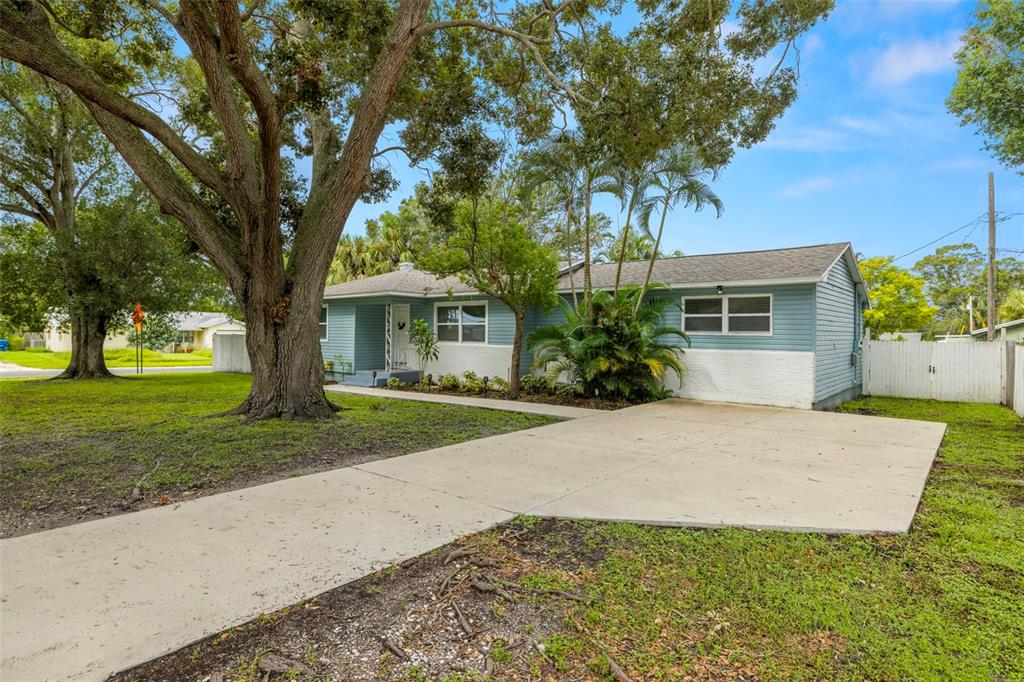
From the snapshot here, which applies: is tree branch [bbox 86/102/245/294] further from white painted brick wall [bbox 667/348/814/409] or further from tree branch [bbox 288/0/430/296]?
white painted brick wall [bbox 667/348/814/409]

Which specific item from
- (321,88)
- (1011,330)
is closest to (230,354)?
(321,88)

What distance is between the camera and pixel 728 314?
36.7 feet

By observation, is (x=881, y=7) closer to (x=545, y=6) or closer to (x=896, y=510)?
(x=545, y=6)

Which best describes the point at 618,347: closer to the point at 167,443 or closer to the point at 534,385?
the point at 534,385

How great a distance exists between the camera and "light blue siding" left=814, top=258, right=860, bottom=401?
1045cm

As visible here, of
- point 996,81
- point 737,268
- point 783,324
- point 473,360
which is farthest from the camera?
point 473,360

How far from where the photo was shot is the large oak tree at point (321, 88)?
6.91 m

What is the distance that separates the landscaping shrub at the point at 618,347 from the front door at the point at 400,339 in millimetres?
5799

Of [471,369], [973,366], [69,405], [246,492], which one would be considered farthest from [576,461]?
[973,366]

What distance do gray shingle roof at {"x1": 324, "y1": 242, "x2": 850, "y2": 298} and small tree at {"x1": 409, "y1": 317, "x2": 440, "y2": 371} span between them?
980 millimetres

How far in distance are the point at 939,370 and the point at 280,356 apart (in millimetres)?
14540

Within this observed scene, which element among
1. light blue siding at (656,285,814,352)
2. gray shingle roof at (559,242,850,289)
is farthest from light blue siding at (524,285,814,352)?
gray shingle roof at (559,242,850,289)

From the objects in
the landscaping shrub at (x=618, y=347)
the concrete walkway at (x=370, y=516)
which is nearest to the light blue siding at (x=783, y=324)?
the landscaping shrub at (x=618, y=347)

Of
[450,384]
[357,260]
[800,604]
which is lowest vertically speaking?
[800,604]
